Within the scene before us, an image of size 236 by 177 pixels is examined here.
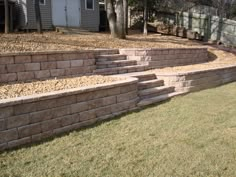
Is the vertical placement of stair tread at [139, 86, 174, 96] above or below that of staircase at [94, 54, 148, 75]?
below

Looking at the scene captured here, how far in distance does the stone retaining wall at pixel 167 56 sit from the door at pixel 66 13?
8.41m

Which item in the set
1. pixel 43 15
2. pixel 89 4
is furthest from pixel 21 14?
pixel 89 4

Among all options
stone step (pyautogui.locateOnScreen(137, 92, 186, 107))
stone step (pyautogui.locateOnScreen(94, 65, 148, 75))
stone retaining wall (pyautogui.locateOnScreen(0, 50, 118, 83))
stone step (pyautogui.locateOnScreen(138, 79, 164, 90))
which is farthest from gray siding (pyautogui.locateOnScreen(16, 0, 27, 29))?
stone step (pyautogui.locateOnScreen(137, 92, 186, 107))

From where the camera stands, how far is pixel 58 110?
4418 millimetres

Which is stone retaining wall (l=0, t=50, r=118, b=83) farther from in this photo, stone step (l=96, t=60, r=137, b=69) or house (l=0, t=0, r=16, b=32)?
house (l=0, t=0, r=16, b=32)

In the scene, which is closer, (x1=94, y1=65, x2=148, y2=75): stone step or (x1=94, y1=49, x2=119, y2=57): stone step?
(x1=94, y1=65, x2=148, y2=75): stone step

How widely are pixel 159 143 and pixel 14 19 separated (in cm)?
1287

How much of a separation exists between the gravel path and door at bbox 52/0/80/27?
10743 millimetres

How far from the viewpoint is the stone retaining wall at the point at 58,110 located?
3918 mm

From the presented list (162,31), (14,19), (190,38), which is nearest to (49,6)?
(14,19)

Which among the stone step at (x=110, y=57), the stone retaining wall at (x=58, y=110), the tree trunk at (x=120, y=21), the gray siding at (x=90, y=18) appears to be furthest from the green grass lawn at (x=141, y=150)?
the gray siding at (x=90, y=18)

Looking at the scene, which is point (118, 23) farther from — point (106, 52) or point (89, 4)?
point (89, 4)

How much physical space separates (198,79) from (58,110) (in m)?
4.06

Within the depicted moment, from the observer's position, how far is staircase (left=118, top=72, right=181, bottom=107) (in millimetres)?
6080
